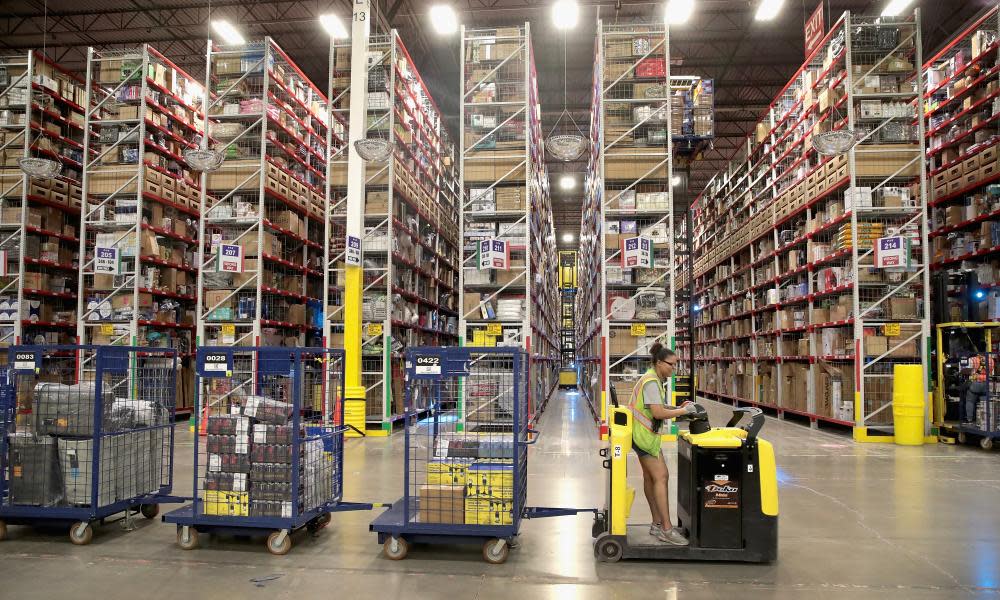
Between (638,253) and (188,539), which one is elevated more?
(638,253)

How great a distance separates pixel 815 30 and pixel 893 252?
564cm

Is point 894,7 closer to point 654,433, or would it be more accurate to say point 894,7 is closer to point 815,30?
point 815,30

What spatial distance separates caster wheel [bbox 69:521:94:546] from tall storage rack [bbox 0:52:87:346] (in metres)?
8.94

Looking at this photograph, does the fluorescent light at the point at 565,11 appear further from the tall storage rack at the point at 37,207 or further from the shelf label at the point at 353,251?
the tall storage rack at the point at 37,207

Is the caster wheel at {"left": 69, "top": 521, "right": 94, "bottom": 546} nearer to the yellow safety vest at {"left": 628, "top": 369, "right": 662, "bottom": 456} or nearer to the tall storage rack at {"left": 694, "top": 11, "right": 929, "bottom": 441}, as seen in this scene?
the yellow safety vest at {"left": 628, "top": 369, "right": 662, "bottom": 456}

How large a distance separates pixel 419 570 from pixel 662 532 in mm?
1634

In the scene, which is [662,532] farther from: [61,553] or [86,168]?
[86,168]

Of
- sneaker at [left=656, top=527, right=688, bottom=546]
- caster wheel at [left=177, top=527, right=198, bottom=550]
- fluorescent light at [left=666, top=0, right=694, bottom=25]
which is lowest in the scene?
caster wheel at [left=177, top=527, right=198, bottom=550]

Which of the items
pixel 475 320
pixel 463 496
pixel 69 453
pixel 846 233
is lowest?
pixel 463 496

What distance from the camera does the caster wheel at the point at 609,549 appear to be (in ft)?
14.0

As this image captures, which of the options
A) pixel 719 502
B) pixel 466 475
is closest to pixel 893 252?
A: pixel 719 502

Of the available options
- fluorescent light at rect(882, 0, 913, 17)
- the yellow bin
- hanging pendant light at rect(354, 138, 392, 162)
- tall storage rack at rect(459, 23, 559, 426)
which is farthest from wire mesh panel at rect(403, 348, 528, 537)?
fluorescent light at rect(882, 0, 913, 17)

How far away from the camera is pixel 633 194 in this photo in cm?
1078

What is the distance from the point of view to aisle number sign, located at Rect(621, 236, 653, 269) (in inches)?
396
